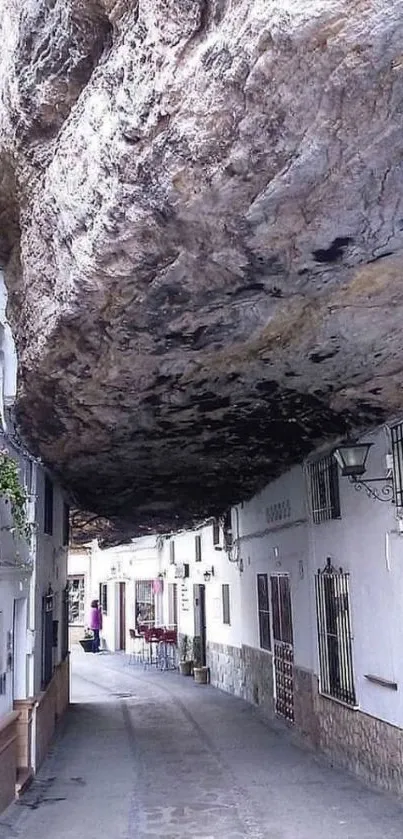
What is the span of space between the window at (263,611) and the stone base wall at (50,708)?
3.13 metres

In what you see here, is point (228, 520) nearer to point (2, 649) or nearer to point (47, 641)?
point (47, 641)

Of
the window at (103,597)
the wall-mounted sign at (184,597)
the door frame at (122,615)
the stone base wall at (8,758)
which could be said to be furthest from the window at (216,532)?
the window at (103,597)

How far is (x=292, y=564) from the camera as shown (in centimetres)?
1045

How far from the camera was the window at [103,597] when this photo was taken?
27.5 metres

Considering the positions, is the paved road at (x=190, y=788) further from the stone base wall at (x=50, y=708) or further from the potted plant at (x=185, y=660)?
the potted plant at (x=185, y=660)

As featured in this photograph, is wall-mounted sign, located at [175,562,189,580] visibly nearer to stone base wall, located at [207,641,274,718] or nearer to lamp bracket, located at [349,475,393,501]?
stone base wall, located at [207,641,274,718]

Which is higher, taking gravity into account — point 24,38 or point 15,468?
point 24,38

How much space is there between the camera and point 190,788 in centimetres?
790

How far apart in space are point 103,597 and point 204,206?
2536 cm

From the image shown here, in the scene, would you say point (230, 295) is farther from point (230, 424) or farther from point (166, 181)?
point (230, 424)

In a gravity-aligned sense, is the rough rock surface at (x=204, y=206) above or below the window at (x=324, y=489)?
above

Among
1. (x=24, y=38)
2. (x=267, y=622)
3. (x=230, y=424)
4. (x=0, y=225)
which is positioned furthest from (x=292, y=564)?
(x=24, y=38)

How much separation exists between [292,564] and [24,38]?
23.9ft

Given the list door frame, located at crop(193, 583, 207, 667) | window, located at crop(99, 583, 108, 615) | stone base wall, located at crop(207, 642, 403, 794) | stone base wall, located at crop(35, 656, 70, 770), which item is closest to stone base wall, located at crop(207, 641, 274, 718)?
stone base wall, located at crop(207, 642, 403, 794)
